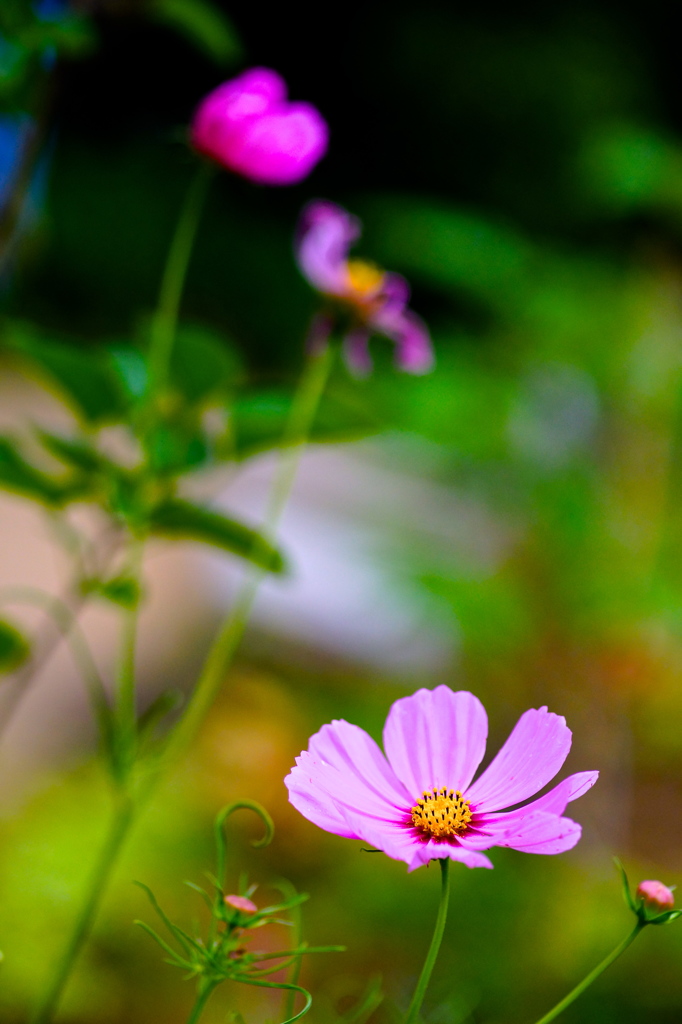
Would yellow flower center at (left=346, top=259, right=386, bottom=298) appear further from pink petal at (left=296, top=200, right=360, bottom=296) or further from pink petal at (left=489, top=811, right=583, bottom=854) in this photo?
pink petal at (left=489, top=811, right=583, bottom=854)

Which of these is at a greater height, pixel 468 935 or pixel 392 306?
pixel 392 306

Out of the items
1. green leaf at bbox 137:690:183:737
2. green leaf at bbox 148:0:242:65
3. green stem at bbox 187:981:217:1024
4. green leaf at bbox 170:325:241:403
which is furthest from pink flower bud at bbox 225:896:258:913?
green leaf at bbox 148:0:242:65

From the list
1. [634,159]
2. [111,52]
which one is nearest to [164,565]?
[634,159]

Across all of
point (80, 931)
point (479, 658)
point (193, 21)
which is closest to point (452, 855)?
point (80, 931)

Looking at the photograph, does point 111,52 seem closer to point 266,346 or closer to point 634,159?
point 634,159

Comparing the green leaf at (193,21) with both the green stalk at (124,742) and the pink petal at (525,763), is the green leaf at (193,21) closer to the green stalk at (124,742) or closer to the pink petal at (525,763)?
the green stalk at (124,742)
